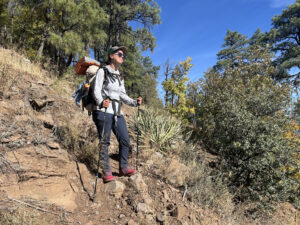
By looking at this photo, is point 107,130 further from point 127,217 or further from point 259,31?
point 259,31

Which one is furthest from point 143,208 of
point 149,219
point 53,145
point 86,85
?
point 86,85

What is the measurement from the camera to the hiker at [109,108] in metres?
2.62

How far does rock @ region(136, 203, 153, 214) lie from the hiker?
1.74ft

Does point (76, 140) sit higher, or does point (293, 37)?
point (293, 37)

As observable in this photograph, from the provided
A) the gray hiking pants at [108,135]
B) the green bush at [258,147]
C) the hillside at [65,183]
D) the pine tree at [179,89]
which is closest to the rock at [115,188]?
the hillside at [65,183]

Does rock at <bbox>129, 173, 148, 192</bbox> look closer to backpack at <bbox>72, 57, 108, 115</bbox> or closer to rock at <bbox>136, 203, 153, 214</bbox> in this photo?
rock at <bbox>136, 203, 153, 214</bbox>

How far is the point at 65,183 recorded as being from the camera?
2.49m

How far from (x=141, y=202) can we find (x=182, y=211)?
65 centimetres

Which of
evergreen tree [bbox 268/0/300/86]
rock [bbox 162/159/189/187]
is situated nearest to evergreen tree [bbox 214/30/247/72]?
evergreen tree [bbox 268/0/300/86]

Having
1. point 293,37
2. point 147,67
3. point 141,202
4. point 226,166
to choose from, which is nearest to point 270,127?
point 226,166

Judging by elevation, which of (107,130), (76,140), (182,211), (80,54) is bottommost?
(182,211)

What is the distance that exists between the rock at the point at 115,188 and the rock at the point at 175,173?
120 cm

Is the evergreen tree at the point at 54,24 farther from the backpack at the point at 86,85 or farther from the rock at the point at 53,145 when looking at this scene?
the rock at the point at 53,145

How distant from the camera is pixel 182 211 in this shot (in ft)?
9.00
